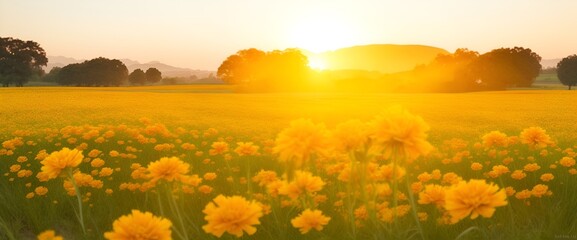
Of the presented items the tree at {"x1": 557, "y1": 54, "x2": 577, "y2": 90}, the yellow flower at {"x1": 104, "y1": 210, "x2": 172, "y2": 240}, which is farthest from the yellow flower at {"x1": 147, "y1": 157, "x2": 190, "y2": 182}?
the tree at {"x1": 557, "y1": 54, "x2": 577, "y2": 90}

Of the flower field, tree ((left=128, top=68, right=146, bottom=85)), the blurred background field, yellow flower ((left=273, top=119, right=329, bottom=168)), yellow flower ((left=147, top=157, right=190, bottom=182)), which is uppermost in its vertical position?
yellow flower ((left=273, top=119, right=329, bottom=168))

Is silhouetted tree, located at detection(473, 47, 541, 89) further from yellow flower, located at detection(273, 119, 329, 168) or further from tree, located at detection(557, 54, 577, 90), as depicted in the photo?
yellow flower, located at detection(273, 119, 329, 168)

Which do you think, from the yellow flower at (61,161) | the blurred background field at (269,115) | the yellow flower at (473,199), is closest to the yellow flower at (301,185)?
the yellow flower at (473,199)

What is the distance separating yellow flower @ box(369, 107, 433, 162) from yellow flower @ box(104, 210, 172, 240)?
1.25 metres

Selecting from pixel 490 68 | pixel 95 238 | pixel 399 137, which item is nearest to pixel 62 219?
pixel 95 238

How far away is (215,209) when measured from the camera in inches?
105

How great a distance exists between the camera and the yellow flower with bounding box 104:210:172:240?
7.83 ft

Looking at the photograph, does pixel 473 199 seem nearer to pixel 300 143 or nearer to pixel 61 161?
pixel 300 143

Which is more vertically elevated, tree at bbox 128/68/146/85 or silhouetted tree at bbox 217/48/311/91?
silhouetted tree at bbox 217/48/311/91

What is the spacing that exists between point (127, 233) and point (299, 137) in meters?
1.15

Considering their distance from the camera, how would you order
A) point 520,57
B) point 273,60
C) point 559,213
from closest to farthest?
point 559,213 < point 520,57 < point 273,60

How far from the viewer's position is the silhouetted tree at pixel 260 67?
78625 mm

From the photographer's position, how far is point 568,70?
8731 cm

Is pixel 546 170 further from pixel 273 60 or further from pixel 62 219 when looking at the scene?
pixel 273 60
